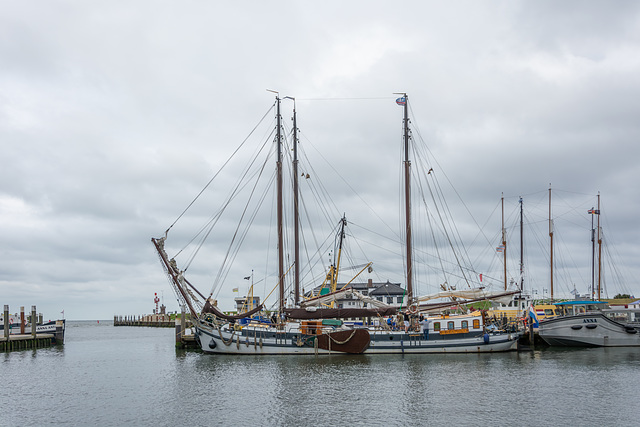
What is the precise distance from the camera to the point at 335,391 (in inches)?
1245

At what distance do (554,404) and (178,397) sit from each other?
802 inches

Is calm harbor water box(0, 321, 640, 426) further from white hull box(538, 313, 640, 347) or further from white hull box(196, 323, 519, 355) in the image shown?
white hull box(538, 313, 640, 347)

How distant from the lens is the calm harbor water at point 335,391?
25750 mm

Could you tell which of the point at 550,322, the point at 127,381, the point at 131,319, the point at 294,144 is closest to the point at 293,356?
the point at 127,381

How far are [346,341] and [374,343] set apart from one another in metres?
Answer: 2.54

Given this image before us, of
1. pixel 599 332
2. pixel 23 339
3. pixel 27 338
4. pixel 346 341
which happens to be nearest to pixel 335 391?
pixel 346 341

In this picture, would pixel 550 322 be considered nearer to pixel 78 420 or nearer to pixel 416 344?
pixel 416 344

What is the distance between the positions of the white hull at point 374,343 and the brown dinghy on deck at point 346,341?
0.50 metres

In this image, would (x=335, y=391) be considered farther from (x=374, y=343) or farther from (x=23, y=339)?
(x=23, y=339)

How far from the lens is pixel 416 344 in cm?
4878

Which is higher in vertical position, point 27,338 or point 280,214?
point 280,214

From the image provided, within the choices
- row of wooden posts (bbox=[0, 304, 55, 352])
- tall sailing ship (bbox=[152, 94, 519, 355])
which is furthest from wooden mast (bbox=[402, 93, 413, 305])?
row of wooden posts (bbox=[0, 304, 55, 352])

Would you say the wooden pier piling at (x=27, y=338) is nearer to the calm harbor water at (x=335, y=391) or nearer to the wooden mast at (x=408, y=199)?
the calm harbor water at (x=335, y=391)

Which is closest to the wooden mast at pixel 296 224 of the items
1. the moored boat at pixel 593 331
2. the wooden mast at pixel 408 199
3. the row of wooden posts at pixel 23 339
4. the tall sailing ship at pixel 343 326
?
the tall sailing ship at pixel 343 326
